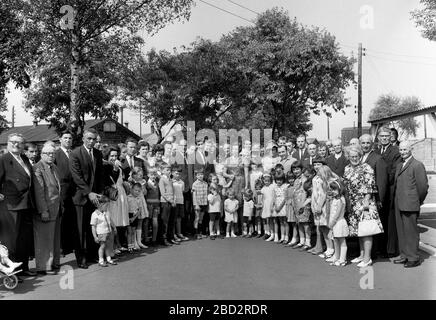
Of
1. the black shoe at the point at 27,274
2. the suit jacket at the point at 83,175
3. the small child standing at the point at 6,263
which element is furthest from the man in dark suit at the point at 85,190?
the small child standing at the point at 6,263

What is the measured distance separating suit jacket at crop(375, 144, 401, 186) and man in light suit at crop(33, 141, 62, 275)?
17.4 ft

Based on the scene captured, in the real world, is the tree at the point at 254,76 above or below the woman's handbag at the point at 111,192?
above

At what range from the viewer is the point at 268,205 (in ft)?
30.1

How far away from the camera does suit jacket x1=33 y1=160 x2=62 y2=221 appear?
6.40 metres

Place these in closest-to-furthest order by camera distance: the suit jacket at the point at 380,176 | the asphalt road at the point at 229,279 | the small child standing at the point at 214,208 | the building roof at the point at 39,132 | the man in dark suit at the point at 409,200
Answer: the asphalt road at the point at 229,279
the man in dark suit at the point at 409,200
the suit jacket at the point at 380,176
the small child standing at the point at 214,208
the building roof at the point at 39,132

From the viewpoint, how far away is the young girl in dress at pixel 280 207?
8758mm

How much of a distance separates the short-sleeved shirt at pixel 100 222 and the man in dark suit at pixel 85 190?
0.14 metres

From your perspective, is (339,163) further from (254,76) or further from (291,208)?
(254,76)

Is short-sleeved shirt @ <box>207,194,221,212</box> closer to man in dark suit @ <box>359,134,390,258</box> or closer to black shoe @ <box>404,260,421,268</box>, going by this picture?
man in dark suit @ <box>359,134,390,258</box>

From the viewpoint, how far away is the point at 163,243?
28.7ft

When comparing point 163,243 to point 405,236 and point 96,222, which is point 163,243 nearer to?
point 96,222

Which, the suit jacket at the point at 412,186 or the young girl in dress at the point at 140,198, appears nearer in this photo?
the suit jacket at the point at 412,186

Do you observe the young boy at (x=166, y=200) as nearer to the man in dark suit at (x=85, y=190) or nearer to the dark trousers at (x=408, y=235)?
the man in dark suit at (x=85, y=190)
